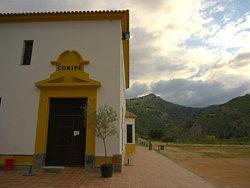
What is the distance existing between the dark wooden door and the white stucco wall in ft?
2.65

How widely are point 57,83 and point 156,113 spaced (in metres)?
73.5

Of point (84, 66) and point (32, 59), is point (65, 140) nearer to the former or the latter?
point (84, 66)

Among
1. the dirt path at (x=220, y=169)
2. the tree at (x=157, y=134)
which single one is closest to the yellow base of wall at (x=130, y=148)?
the dirt path at (x=220, y=169)

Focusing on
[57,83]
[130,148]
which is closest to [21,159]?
[57,83]

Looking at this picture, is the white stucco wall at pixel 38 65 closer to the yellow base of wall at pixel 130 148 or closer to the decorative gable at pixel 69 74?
the decorative gable at pixel 69 74

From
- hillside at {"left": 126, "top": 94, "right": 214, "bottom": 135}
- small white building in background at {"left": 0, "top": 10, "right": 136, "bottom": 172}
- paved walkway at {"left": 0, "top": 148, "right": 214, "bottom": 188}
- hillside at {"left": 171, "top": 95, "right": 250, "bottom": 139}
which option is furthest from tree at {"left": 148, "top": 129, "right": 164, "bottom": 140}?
paved walkway at {"left": 0, "top": 148, "right": 214, "bottom": 188}

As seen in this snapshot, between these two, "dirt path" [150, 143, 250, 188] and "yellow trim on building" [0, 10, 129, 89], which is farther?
"yellow trim on building" [0, 10, 129, 89]

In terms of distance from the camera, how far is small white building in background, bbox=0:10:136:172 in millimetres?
7605

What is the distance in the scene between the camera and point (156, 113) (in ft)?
258

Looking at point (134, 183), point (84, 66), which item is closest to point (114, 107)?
point (84, 66)

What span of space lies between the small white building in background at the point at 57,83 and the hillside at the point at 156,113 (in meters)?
56.0

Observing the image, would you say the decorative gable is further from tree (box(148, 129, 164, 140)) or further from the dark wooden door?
tree (box(148, 129, 164, 140))

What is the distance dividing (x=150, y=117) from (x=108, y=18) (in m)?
67.1

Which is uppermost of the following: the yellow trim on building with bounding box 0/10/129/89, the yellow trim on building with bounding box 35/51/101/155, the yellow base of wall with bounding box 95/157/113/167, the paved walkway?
the yellow trim on building with bounding box 0/10/129/89
